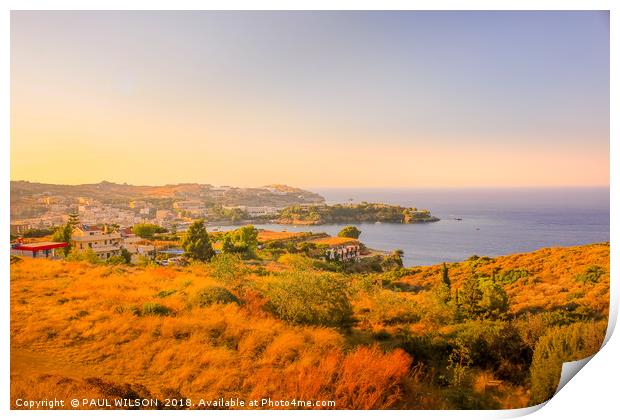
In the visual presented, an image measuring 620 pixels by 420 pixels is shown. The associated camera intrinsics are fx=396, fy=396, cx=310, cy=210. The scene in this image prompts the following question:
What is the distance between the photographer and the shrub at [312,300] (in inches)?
179

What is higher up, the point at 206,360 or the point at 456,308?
A: the point at 456,308

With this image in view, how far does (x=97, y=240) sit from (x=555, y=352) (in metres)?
5.43

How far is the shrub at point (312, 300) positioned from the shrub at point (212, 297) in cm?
49

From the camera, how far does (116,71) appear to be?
481 cm

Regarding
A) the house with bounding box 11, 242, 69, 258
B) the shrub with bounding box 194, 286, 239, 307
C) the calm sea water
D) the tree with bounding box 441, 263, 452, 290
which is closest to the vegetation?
the calm sea water

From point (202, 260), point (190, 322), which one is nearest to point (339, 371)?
point (190, 322)

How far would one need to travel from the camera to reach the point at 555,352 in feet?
13.8

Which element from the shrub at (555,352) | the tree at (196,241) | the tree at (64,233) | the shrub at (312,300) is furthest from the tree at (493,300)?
the tree at (64,233)

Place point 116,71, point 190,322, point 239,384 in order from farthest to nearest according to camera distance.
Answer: point 116,71, point 190,322, point 239,384

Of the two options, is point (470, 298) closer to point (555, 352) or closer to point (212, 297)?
point (555, 352)

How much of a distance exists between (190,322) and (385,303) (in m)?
2.27

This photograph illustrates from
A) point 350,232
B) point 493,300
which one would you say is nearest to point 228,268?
point 350,232

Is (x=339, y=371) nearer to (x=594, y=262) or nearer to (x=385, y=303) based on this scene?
(x=385, y=303)

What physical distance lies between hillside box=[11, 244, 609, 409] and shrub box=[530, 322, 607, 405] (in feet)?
0.07
